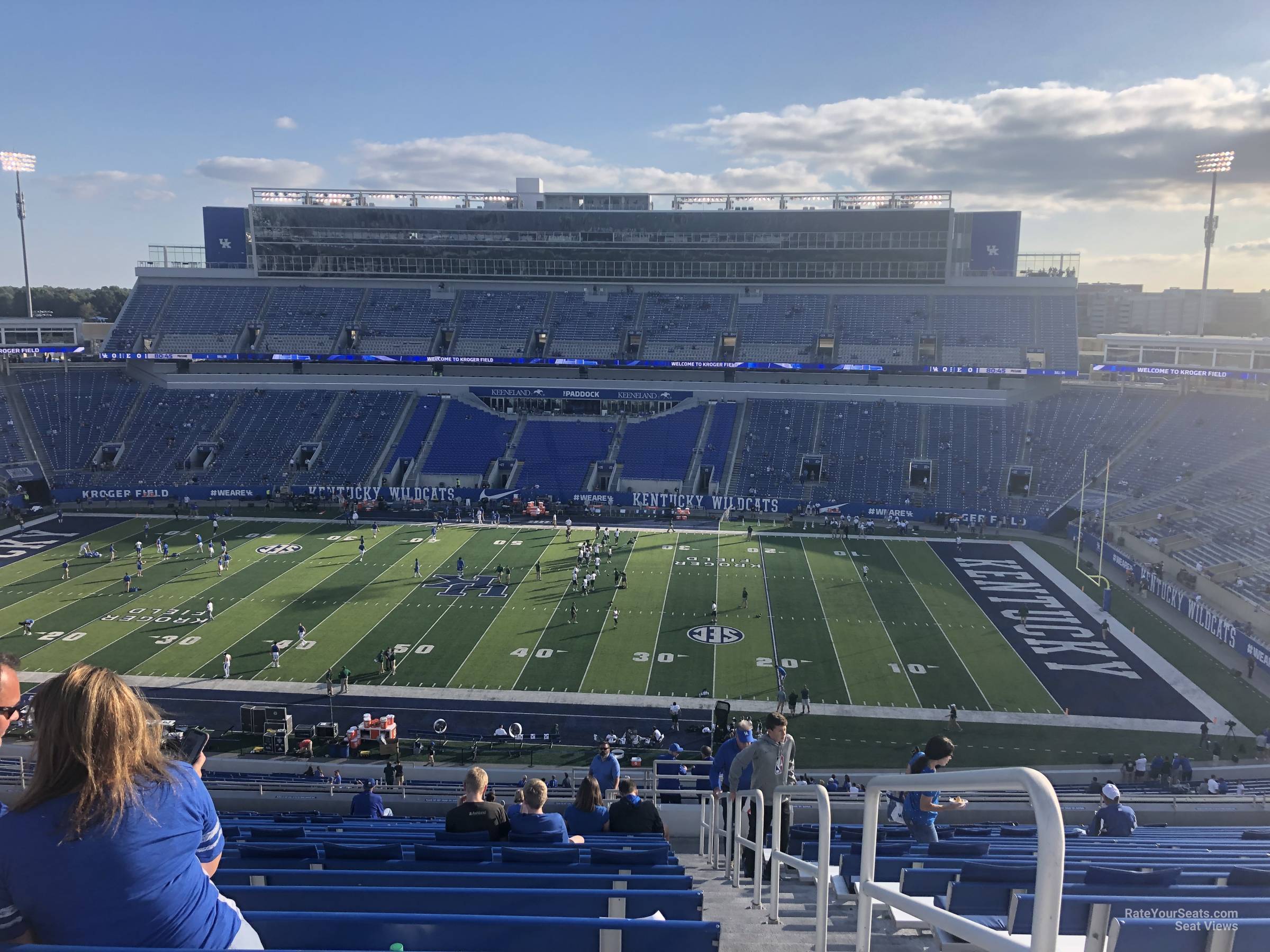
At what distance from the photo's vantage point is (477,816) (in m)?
6.75

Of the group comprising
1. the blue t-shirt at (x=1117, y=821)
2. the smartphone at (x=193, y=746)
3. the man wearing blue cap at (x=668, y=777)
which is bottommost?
the man wearing blue cap at (x=668, y=777)

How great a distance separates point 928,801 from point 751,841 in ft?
7.22

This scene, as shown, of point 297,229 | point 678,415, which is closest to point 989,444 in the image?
point 678,415

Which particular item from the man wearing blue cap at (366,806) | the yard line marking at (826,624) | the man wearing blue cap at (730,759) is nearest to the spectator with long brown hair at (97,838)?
the man wearing blue cap at (730,759)

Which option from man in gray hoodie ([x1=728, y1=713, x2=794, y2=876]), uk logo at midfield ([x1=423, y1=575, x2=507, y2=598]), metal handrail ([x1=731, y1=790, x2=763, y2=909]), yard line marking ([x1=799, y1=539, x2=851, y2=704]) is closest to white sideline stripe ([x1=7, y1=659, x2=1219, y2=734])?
yard line marking ([x1=799, y1=539, x2=851, y2=704])

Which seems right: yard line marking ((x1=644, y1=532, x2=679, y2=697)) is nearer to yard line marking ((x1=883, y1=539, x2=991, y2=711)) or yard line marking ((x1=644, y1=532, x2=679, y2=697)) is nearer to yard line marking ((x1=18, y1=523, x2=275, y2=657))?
yard line marking ((x1=883, y1=539, x2=991, y2=711))

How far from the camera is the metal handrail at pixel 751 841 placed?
699 cm

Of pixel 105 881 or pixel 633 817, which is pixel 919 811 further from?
pixel 105 881

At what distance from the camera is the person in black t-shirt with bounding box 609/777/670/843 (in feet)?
25.8

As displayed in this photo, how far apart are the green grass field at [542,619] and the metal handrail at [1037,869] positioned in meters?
22.8

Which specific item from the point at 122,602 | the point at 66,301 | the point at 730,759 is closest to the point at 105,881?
the point at 730,759

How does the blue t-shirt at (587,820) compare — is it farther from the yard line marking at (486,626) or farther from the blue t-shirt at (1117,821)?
the yard line marking at (486,626)

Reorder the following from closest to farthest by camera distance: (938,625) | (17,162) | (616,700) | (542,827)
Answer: (542,827) < (616,700) < (938,625) < (17,162)

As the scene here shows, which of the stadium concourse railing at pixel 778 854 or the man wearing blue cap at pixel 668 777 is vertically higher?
the stadium concourse railing at pixel 778 854
